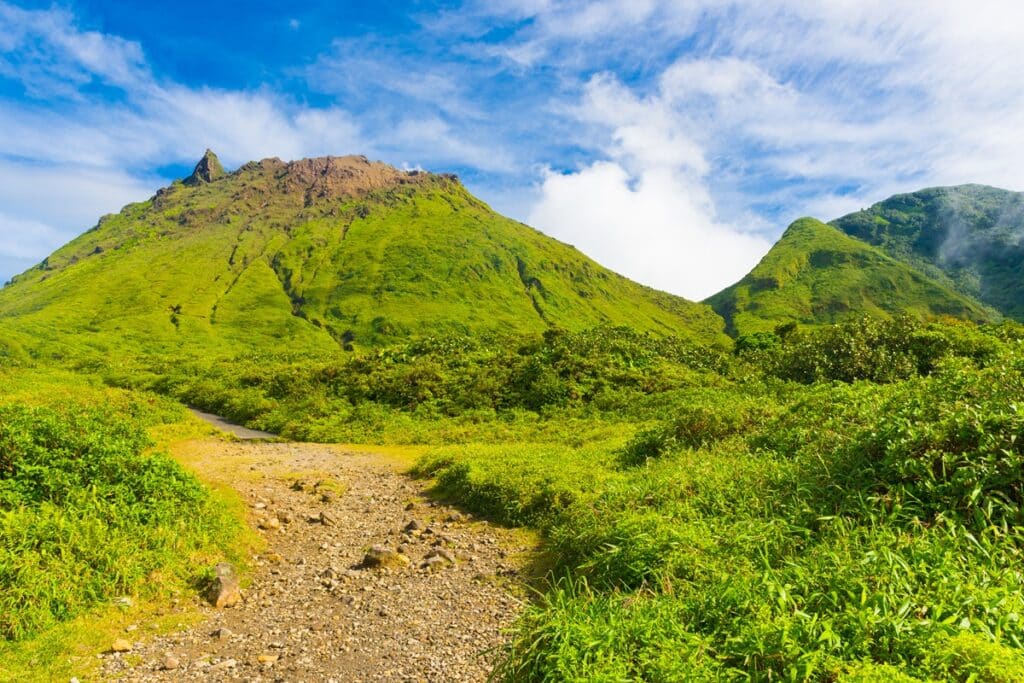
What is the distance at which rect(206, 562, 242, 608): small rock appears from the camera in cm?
845

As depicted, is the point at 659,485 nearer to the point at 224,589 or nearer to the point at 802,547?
the point at 802,547

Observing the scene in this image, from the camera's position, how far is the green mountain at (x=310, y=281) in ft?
313

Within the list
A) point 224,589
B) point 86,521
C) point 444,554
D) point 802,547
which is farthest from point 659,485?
point 86,521

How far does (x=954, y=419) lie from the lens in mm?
8188

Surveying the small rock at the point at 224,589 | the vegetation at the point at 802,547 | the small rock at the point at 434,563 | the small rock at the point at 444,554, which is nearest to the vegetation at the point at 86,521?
the small rock at the point at 224,589

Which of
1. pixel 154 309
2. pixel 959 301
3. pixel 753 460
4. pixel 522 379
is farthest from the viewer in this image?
pixel 959 301

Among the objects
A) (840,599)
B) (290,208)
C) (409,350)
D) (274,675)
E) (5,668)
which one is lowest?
(274,675)

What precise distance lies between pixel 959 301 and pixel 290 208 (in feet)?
640

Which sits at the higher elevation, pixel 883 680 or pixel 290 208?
pixel 290 208

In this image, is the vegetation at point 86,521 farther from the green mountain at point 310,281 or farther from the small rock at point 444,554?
the green mountain at point 310,281

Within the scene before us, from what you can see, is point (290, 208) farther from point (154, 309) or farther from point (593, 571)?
point (593, 571)

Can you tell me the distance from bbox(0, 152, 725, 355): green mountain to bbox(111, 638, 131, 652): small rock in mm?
65814

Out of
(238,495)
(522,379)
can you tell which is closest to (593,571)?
(238,495)

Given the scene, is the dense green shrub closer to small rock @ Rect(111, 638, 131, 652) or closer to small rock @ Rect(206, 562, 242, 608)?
small rock @ Rect(206, 562, 242, 608)
